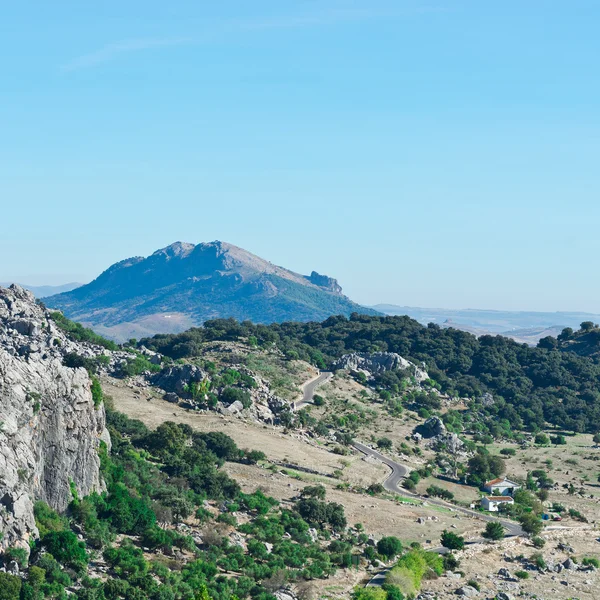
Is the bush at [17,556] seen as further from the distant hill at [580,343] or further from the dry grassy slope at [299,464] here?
the distant hill at [580,343]

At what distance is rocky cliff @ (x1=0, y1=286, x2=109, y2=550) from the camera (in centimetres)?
5222

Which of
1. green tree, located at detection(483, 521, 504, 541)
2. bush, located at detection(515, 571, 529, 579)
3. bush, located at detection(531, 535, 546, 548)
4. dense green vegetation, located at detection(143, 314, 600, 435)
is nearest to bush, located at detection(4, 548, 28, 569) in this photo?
bush, located at detection(515, 571, 529, 579)

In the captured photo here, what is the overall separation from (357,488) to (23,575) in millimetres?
44897

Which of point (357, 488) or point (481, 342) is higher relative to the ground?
point (481, 342)

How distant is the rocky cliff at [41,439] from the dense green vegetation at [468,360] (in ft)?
238

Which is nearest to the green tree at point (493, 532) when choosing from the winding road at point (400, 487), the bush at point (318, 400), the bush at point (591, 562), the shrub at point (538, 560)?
the winding road at point (400, 487)

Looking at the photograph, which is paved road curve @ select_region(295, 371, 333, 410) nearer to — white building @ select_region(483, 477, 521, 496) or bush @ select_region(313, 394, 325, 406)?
bush @ select_region(313, 394, 325, 406)

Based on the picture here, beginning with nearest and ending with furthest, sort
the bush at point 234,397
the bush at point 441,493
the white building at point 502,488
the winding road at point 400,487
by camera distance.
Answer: the winding road at point 400,487 < the bush at point 441,493 < the white building at point 502,488 < the bush at point 234,397

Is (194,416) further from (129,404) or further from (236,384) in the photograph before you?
(236,384)

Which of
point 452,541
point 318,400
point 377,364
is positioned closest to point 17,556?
point 452,541

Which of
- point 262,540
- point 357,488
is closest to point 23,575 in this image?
point 262,540

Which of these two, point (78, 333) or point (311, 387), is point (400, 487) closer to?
point (311, 387)

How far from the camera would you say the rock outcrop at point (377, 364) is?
5812 inches

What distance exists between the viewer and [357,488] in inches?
3538
